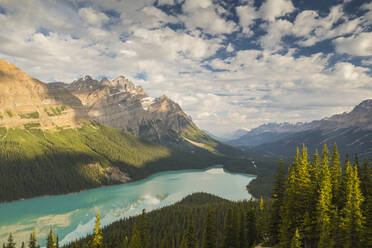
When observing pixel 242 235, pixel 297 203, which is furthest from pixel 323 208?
pixel 242 235

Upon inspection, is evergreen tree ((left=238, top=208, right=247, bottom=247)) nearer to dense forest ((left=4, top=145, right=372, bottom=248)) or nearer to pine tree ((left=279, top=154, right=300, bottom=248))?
dense forest ((left=4, top=145, right=372, bottom=248))

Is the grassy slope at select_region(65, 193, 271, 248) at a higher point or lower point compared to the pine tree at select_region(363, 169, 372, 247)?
lower

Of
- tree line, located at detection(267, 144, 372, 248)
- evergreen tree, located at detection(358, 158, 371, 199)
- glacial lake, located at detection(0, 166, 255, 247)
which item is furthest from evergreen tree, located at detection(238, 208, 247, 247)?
glacial lake, located at detection(0, 166, 255, 247)

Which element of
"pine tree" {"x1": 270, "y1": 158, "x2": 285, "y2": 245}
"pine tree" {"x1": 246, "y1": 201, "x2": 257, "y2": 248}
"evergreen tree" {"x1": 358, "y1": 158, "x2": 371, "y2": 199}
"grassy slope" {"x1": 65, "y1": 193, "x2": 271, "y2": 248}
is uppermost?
"evergreen tree" {"x1": 358, "y1": 158, "x2": 371, "y2": 199}

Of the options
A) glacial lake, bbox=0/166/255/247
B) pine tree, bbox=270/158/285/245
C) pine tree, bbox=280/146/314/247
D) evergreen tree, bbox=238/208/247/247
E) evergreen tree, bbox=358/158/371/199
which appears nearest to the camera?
pine tree, bbox=280/146/314/247

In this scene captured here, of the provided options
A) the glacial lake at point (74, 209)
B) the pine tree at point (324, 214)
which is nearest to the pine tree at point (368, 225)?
the pine tree at point (324, 214)

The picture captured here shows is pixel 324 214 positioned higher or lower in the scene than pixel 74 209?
higher

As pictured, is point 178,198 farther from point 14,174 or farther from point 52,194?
point 14,174

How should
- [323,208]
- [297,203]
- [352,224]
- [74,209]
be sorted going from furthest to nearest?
[74,209] < [297,203] < [323,208] < [352,224]

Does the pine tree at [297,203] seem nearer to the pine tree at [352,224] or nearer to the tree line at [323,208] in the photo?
the tree line at [323,208]

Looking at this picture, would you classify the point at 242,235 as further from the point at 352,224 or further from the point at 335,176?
the point at 352,224

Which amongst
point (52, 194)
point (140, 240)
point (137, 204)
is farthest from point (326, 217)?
point (52, 194)

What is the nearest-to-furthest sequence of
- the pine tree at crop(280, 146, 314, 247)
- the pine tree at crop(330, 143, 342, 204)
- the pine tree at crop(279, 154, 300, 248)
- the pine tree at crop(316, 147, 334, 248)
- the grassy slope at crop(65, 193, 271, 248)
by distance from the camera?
the pine tree at crop(316, 147, 334, 248) → the pine tree at crop(279, 154, 300, 248) → the pine tree at crop(280, 146, 314, 247) → the pine tree at crop(330, 143, 342, 204) → the grassy slope at crop(65, 193, 271, 248)
